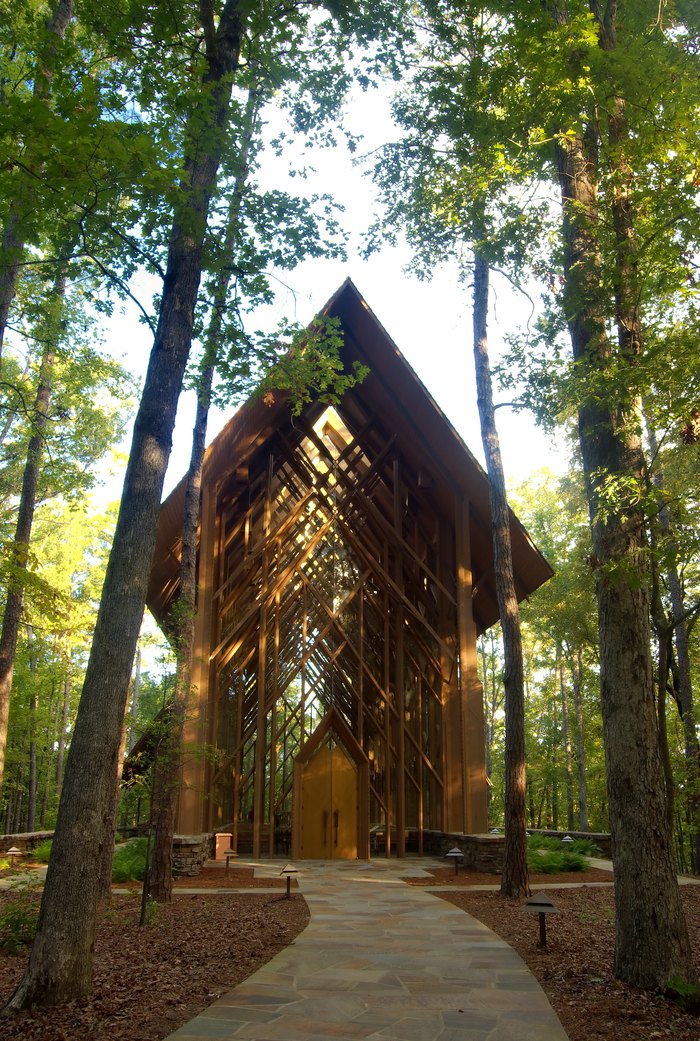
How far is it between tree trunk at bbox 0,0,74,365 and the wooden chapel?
4.93 m

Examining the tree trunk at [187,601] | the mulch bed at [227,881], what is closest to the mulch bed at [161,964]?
the tree trunk at [187,601]

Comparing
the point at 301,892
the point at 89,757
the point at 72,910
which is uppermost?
the point at 89,757

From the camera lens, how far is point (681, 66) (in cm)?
520

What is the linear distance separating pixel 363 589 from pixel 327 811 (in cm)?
453

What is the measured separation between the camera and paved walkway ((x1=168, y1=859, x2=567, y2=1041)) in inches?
161

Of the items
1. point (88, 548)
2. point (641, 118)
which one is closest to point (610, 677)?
point (641, 118)

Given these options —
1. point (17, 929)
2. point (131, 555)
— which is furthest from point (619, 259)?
point (17, 929)

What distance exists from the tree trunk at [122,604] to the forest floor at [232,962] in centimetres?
31

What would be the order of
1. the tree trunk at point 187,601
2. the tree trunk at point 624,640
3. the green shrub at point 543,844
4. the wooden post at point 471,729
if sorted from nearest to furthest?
the tree trunk at point 624,640
the tree trunk at point 187,601
the wooden post at point 471,729
the green shrub at point 543,844

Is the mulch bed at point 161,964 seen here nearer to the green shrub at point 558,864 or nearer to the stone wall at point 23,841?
the green shrub at point 558,864

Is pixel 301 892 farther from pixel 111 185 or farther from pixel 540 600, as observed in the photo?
pixel 540 600

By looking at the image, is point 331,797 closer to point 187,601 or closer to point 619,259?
point 187,601

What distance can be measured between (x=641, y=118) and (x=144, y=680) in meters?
40.4

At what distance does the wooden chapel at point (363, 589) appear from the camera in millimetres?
13883
